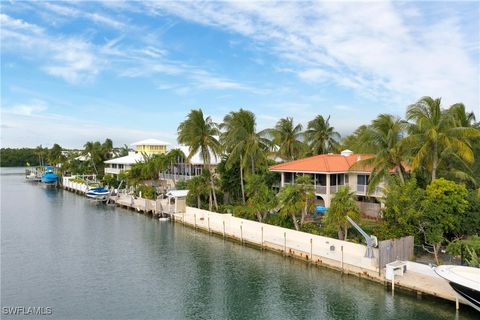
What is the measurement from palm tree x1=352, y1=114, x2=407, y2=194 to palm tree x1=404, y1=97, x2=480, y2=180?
3.60ft

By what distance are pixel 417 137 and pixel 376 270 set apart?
9.44 m

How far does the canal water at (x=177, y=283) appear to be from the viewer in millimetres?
20500

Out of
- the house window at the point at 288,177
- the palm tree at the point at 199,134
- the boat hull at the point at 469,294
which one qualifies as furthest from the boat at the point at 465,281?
the palm tree at the point at 199,134

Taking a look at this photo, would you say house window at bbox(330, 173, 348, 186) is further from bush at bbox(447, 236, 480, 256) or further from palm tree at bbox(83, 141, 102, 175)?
palm tree at bbox(83, 141, 102, 175)

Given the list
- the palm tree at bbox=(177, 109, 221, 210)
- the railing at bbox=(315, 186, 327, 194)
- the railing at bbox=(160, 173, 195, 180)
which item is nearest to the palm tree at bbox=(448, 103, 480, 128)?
the railing at bbox=(315, 186, 327, 194)

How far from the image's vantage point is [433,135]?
24.9 meters

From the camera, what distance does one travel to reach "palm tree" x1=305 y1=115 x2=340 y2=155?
48787mm

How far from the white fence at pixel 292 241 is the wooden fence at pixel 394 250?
0.53m

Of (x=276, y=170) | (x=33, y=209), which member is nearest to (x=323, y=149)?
(x=276, y=170)

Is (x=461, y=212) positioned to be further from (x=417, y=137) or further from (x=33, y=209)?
(x=33, y=209)

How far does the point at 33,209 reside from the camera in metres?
56.6

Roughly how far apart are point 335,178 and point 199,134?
52.1 ft

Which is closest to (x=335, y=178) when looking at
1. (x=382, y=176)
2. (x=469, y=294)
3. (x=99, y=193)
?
(x=382, y=176)

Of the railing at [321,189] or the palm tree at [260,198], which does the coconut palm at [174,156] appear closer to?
the palm tree at [260,198]
